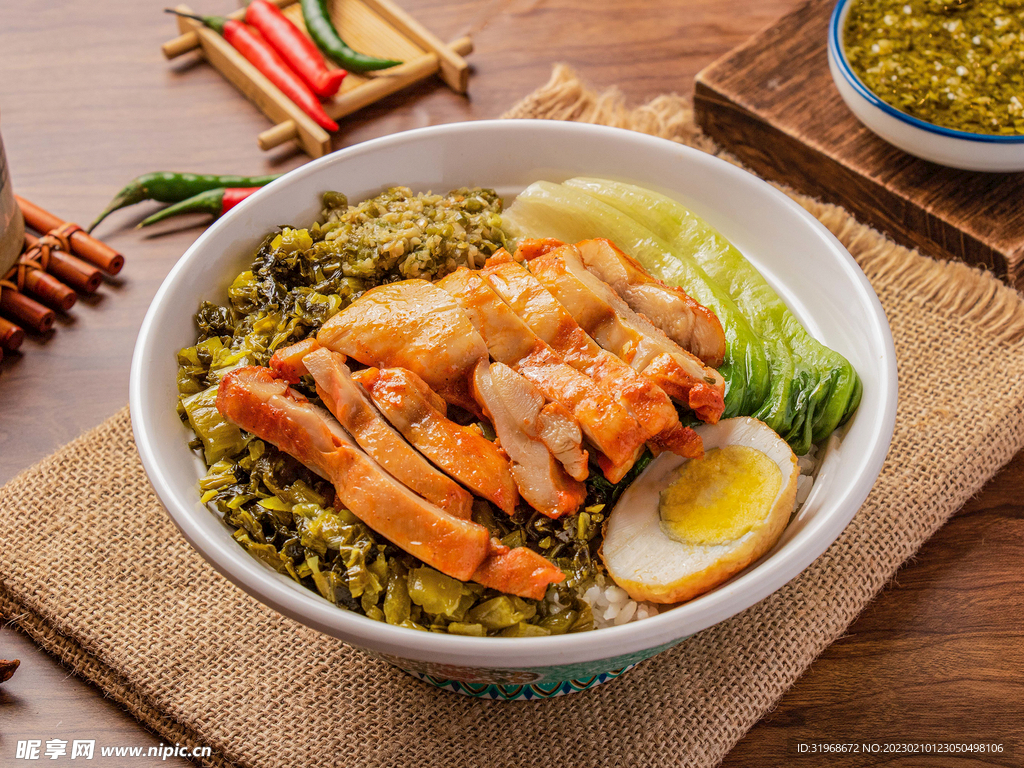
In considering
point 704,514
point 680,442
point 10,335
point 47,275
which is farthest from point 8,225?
point 704,514

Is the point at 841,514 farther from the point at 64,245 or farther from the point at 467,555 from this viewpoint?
the point at 64,245

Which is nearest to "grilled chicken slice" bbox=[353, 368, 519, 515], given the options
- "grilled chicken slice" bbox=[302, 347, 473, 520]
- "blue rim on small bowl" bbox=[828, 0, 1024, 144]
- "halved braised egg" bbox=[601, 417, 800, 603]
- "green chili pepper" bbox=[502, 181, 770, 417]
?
"grilled chicken slice" bbox=[302, 347, 473, 520]

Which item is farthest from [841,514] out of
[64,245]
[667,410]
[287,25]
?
[287,25]

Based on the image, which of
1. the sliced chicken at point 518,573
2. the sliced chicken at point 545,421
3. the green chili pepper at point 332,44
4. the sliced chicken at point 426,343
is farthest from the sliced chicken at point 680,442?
the green chili pepper at point 332,44

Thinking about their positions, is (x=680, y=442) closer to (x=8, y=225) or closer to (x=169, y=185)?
(x=169, y=185)

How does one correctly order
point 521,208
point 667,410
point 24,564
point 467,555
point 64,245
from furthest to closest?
1. point 64,245
2. point 521,208
3. point 24,564
4. point 667,410
5. point 467,555

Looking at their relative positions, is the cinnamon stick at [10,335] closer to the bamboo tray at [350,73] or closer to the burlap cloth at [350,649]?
the burlap cloth at [350,649]
